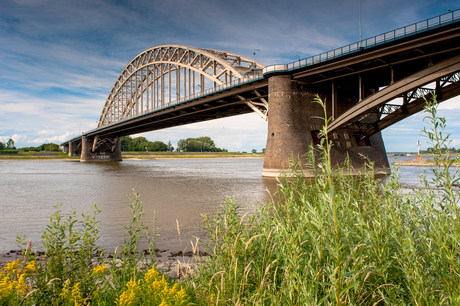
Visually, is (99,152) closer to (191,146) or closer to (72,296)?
(191,146)

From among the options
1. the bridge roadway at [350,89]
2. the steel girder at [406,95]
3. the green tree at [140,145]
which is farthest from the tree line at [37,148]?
the steel girder at [406,95]

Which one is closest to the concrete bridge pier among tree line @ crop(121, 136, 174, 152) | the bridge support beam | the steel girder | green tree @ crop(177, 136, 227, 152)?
tree line @ crop(121, 136, 174, 152)

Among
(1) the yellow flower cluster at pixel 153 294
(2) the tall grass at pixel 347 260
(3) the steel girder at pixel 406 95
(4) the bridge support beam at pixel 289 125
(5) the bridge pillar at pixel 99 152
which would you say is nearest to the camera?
(2) the tall grass at pixel 347 260

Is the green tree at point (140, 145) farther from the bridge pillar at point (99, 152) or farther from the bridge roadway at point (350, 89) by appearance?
the bridge roadway at point (350, 89)

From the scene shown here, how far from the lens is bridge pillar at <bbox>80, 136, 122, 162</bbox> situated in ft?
266

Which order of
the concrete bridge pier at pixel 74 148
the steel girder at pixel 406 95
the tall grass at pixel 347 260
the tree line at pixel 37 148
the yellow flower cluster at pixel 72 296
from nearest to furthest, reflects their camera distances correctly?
the tall grass at pixel 347 260 → the yellow flower cluster at pixel 72 296 → the steel girder at pixel 406 95 → the concrete bridge pier at pixel 74 148 → the tree line at pixel 37 148

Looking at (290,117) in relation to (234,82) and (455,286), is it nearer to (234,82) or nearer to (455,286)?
(234,82)

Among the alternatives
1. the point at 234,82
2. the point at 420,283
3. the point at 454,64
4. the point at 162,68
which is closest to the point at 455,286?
the point at 420,283

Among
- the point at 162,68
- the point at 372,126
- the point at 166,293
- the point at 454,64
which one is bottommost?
the point at 166,293

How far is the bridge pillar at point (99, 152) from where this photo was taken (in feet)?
266

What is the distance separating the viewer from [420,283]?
7.49 ft

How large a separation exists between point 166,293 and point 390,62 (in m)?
24.1

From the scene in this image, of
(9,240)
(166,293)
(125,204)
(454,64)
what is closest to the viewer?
(166,293)

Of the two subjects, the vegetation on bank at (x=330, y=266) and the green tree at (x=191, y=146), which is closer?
the vegetation on bank at (x=330, y=266)
